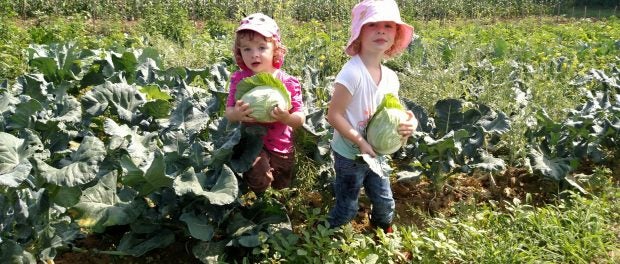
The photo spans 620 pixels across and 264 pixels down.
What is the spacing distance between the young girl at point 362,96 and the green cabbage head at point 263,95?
0.29 m

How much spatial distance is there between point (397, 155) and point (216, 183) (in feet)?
5.60

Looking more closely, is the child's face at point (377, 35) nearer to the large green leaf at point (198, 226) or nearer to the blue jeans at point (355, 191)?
the blue jeans at point (355, 191)

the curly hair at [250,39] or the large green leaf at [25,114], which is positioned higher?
the curly hair at [250,39]

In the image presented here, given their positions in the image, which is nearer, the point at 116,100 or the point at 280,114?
the point at 280,114

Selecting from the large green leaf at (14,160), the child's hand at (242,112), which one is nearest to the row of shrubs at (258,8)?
the child's hand at (242,112)

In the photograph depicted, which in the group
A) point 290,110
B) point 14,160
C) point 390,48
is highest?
point 390,48

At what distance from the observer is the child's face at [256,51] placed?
2992 mm

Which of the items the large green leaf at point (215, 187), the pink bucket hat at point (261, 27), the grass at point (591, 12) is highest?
the pink bucket hat at point (261, 27)

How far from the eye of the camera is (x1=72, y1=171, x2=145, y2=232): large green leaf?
2.66m

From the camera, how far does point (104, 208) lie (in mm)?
2729

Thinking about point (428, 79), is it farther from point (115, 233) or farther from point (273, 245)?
point (115, 233)

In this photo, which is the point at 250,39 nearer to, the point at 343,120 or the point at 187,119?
the point at 343,120

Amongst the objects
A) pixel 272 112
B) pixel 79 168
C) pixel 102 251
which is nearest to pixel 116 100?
pixel 102 251

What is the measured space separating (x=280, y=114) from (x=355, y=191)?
2.01ft
